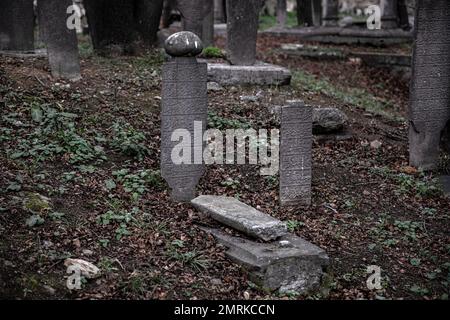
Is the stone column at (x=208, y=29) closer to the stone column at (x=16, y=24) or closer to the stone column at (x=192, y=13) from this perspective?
the stone column at (x=192, y=13)

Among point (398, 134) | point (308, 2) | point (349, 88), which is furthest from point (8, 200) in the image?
point (308, 2)

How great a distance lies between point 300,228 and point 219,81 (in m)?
4.86

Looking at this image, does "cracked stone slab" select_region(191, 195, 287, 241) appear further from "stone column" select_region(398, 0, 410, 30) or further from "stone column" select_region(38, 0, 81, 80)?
"stone column" select_region(398, 0, 410, 30)

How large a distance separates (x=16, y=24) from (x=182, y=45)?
18.2 ft

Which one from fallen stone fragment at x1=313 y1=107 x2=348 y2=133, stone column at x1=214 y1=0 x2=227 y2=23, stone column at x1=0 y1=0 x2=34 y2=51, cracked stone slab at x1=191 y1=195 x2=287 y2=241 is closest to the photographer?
cracked stone slab at x1=191 y1=195 x2=287 y2=241

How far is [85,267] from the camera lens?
5.17m

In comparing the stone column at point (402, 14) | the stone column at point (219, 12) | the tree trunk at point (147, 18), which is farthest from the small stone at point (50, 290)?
the stone column at point (219, 12)

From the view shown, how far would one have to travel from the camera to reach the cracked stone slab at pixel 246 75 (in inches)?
424

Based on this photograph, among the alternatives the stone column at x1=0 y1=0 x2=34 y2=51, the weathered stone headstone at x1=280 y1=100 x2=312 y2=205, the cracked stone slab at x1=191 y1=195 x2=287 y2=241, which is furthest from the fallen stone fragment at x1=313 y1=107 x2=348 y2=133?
the stone column at x1=0 y1=0 x2=34 y2=51

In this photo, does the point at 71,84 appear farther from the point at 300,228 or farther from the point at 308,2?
the point at 308,2

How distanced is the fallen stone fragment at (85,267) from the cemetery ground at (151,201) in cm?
8

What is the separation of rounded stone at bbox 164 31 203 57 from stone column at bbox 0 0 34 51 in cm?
537

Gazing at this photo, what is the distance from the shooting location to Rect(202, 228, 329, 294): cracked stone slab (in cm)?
536

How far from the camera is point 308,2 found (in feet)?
70.1
